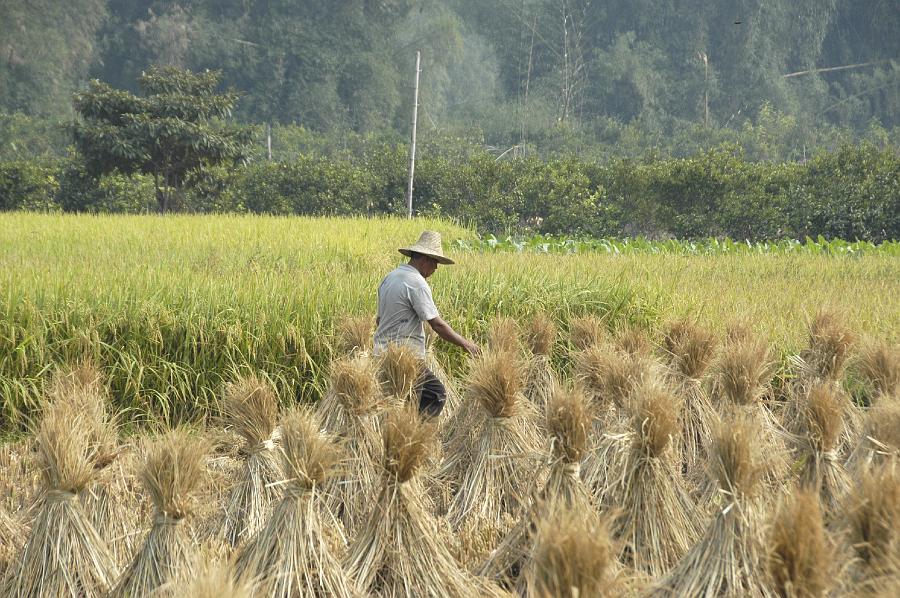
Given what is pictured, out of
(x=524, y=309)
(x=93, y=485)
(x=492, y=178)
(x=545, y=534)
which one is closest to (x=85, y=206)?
(x=492, y=178)

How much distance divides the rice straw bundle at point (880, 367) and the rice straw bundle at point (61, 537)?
308cm

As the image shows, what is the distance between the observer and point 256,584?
8.58 feet

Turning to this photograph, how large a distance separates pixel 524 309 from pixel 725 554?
383 cm

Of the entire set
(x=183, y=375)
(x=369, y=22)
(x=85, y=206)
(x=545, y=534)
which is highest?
(x=369, y=22)

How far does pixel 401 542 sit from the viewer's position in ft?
9.78

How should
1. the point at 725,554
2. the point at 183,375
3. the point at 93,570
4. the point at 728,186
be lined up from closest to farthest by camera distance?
the point at 725,554 < the point at 93,570 < the point at 183,375 < the point at 728,186

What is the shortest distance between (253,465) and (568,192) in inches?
731

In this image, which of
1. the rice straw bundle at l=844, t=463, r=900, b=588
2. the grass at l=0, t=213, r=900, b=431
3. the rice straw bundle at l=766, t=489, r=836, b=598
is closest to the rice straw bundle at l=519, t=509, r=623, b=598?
the rice straw bundle at l=766, t=489, r=836, b=598

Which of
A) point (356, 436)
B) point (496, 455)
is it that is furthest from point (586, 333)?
point (356, 436)

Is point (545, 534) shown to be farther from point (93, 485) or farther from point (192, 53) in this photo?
point (192, 53)

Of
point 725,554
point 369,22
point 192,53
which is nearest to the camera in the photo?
point 725,554

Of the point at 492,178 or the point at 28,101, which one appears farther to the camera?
the point at 28,101

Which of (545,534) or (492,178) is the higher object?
(545,534)

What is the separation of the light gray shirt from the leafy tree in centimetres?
1560
